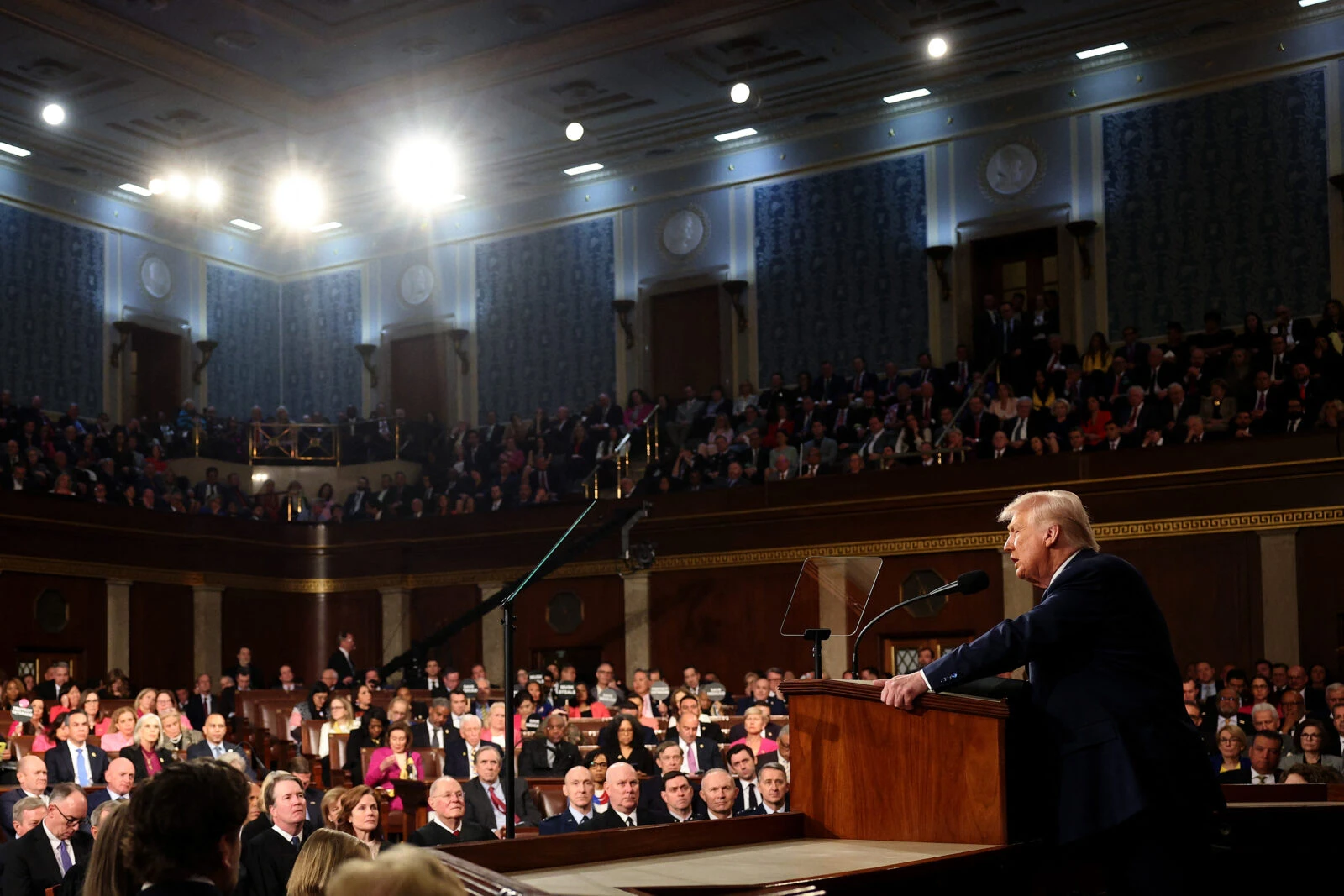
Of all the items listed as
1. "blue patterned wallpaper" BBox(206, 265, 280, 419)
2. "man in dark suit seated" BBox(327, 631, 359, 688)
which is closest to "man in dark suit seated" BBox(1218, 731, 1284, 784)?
"man in dark suit seated" BBox(327, 631, 359, 688)

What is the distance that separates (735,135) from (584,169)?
2229 mm

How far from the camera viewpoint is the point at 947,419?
14.0 metres

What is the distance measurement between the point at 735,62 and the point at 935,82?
2188 mm

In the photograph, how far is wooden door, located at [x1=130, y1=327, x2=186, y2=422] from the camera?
1966 cm

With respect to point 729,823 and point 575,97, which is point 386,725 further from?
point 575,97

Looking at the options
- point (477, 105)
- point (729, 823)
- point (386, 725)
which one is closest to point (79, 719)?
point (386, 725)

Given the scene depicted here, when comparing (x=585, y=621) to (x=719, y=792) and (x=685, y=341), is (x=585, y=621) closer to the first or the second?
(x=685, y=341)

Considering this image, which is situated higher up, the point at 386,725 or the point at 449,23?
the point at 449,23

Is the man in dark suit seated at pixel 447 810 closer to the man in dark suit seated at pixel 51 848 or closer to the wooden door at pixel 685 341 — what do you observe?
the man in dark suit seated at pixel 51 848

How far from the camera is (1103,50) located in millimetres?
15711

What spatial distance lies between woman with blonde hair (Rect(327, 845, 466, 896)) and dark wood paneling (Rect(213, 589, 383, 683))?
1558 centimetres

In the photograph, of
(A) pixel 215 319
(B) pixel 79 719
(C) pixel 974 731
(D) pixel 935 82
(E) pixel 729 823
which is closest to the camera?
(C) pixel 974 731

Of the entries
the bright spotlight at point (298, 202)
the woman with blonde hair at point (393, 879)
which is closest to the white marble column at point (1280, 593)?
the woman with blonde hair at point (393, 879)

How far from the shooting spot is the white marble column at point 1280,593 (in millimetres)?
11820
